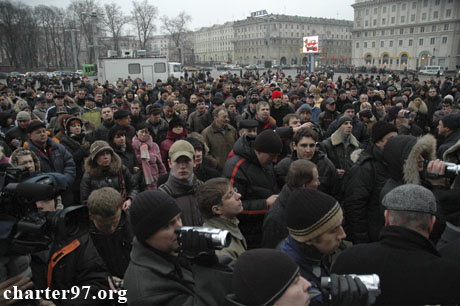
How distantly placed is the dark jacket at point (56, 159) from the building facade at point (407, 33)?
74.0 m

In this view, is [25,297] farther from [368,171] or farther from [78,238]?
[368,171]

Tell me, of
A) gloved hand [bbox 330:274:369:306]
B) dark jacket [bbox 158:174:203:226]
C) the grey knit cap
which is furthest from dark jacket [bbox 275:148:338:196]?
gloved hand [bbox 330:274:369:306]

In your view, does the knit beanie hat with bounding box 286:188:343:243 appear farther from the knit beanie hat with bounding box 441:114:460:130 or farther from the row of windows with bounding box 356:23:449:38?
the row of windows with bounding box 356:23:449:38

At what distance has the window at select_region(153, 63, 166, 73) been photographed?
2152 cm

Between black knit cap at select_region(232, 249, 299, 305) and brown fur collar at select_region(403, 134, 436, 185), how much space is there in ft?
6.52

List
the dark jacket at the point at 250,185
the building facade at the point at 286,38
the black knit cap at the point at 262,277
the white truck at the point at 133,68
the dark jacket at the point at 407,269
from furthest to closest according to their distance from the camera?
the building facade at the point at 286,38 → the white truck at the point at 133,68 → the dark jacket at the point at 250,185 → the dark jacket at the point at 407,269 → the black knit cap at the point at 262,277

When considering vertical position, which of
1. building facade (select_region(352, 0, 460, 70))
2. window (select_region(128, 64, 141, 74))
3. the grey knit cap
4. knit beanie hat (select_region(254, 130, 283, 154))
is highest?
building facade (select_region(352, 0, 460, 70))

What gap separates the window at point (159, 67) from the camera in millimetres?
21516

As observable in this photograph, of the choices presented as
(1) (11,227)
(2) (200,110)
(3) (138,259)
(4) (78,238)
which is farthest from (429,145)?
(2) (200,110)

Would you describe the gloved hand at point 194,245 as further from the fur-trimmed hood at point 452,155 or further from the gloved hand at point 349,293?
the fur-trimmed hood at point 452,155

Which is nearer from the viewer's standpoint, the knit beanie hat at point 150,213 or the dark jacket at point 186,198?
the knit beanie hat at point 150,213

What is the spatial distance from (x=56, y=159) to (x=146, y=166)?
4.50 ft

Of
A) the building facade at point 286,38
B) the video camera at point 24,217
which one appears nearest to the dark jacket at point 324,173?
the video camera at point 24,217

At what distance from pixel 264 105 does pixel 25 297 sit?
17.5ft
